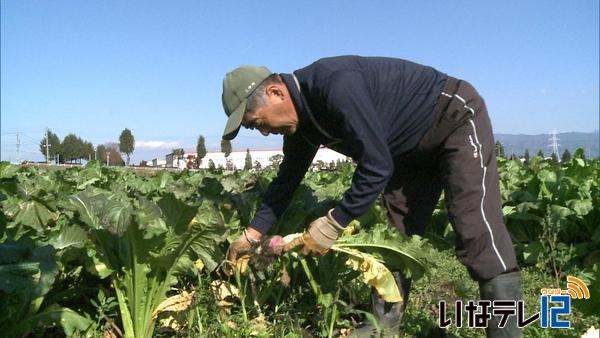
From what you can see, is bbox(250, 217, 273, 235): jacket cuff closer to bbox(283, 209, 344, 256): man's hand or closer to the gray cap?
bbox(283, 209, 344, 256): man's hand

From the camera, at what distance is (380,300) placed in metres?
3.22

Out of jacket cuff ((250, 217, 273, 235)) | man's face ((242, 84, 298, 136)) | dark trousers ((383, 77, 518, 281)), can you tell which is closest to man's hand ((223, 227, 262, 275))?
jacket cuff ((250, 217, 273, 235))

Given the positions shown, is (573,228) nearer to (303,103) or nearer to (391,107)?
(391,107)

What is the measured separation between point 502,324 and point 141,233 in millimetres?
1849

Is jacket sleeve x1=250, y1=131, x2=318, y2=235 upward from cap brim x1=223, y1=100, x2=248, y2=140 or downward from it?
downward

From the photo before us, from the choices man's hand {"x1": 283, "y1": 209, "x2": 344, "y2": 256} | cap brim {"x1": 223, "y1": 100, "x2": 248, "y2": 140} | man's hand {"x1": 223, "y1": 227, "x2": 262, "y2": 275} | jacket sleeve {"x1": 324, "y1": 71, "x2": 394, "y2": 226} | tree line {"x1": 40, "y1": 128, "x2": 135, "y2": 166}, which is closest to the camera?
jacket sleeve {"x1": 324, "y1": 71, "x2": 394, "y2": 226}

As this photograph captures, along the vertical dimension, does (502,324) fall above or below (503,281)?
below

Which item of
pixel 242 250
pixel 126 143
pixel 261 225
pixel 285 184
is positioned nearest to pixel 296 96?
pixel 285 184

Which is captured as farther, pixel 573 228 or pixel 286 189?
pixel 573 228

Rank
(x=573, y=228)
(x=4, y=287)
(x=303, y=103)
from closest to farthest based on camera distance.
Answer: (x=4, y=287), (x=303, y=103), (x=573, y=228)

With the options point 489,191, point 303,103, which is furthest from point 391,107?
point 489,191

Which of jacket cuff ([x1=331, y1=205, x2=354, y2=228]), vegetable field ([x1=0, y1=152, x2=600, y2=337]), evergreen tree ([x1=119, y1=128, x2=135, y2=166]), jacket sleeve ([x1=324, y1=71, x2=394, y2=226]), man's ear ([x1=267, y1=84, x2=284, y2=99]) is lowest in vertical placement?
vegetable field ([x1=0, y1=152, x2=600, y2=337])

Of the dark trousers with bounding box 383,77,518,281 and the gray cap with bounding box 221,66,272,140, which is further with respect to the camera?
the dark trousers with bounding box 383,77,518,281

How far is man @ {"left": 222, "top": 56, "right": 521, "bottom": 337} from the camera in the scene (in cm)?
246
